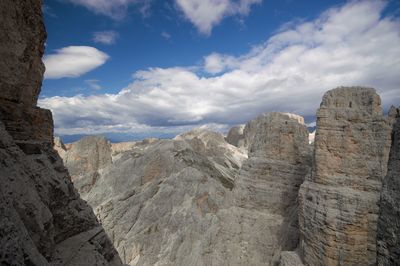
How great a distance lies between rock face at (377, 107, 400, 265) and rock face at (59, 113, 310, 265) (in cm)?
1494

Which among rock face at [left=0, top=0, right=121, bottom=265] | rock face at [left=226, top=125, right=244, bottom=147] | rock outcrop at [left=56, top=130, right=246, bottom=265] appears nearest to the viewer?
rock face at [left=0, top=0, right=121, bottom=265]

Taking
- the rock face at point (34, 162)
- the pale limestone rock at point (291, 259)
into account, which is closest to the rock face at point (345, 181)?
the pale limestone rock at point (291, 259)

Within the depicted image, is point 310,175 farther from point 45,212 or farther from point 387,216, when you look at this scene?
point 45,212

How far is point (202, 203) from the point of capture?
3069 centimetres

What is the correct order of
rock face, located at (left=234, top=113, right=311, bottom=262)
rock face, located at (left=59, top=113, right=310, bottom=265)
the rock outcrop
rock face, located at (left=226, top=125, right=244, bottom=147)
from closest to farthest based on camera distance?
rock face, located at (left=234, top=113, right=311, bottom=262)
rock face, located at (left=59, top=113, right=310, bottom=265)
the rock outcrop
rock face, located at (left=226, top=125, right=244, bottom=147)

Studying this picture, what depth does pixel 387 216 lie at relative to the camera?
6031 mm

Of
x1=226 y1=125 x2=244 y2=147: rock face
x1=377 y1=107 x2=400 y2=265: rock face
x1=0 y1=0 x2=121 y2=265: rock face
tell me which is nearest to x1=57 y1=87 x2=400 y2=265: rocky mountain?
x1=377 y1=107 x2=400 y2=265: rock face

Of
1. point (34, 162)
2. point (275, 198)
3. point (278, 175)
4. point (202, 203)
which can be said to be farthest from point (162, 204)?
point (34, 162)

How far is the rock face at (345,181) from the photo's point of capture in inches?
551

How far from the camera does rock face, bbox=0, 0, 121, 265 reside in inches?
239

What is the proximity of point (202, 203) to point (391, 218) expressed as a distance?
84.9ft

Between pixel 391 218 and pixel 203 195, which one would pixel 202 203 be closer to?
A: pixel 203 195

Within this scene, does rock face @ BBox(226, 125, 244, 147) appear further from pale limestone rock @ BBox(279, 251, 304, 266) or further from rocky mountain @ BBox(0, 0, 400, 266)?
pale limestone rock @ BBox(279, 251, 304, 266)

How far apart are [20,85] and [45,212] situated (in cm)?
401
